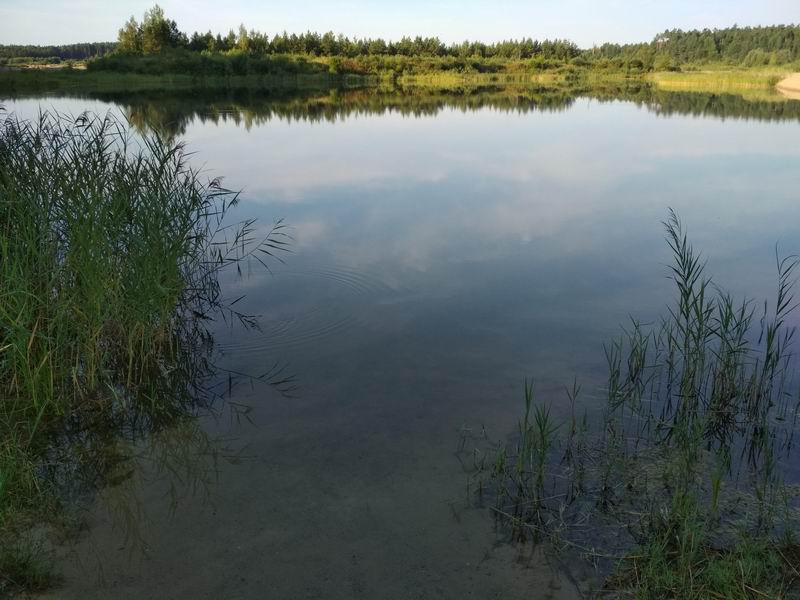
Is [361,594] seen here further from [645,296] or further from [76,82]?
[76,82]

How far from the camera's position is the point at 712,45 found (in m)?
91.9

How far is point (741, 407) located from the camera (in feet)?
12.4

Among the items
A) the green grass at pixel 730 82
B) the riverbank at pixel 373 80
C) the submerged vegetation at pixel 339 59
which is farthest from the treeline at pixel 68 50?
the green grass at pixel 730 82

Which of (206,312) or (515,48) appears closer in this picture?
(206,312)

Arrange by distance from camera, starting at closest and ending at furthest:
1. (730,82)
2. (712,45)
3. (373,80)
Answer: (730,82), (373,80), (712,45)

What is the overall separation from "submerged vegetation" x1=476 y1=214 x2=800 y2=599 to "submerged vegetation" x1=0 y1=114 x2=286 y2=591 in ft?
6.97

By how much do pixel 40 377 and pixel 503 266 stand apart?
4.61m

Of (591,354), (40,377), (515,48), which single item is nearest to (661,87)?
(515,48)

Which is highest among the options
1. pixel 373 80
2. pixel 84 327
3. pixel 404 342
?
pixel 373 80

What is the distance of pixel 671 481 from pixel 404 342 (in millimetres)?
2344

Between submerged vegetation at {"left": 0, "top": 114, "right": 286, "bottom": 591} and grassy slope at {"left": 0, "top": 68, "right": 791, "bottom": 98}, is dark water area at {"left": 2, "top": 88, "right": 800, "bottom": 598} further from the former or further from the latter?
grassy slope at {"left": 0, "top": 68, "right": 791, "bottom": 98}

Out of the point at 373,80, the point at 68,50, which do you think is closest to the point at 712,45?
the point at 373,80

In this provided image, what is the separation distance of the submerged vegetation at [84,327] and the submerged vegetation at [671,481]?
2.12 meters

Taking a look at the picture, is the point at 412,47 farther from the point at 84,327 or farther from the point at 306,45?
the point at 84,327
